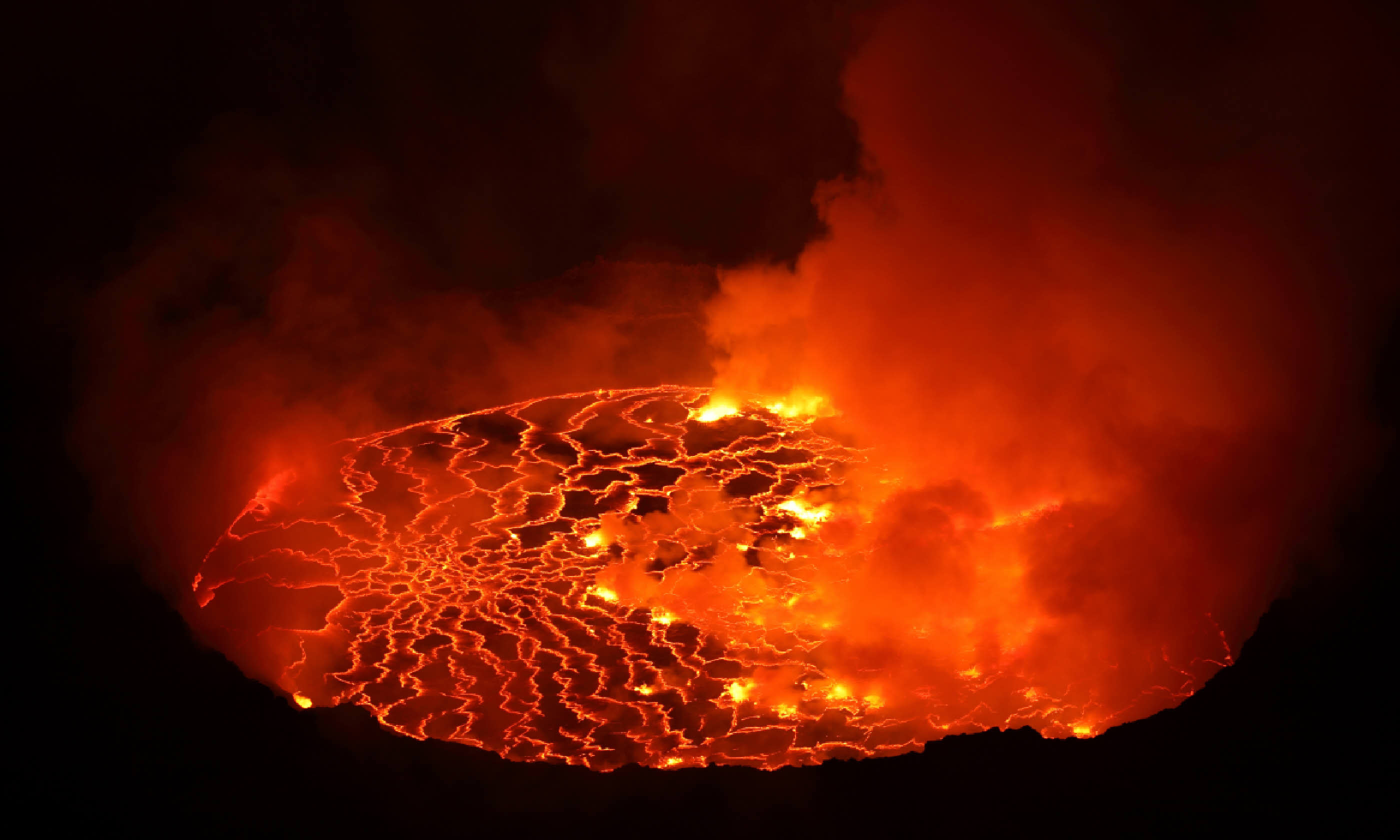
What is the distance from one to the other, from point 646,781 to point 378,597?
114 inches

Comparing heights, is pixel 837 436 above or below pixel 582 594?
above

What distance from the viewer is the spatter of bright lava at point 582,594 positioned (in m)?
4.71

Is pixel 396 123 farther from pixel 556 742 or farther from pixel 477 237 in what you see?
pixel 556 742

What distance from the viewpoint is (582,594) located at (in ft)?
18.6

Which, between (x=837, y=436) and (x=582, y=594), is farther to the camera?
(x=837, y=436)

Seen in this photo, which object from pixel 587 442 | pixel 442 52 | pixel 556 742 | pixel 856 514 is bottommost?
pixel 556 742

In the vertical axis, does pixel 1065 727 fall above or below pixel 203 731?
above

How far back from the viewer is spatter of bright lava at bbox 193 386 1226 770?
4711 mm

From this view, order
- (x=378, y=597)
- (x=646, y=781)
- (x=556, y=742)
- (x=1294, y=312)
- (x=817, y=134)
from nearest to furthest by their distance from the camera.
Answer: (x=646, y=781)
(x=556, y=742)
(x=378, y=597)
(x=1294, y=312)
(x=817, y=134)

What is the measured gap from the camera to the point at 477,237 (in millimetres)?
8430

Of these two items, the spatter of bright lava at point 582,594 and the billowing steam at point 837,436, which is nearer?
the spatter of bright lava at point 582,594

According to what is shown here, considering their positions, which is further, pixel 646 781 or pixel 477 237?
pixel 477 237

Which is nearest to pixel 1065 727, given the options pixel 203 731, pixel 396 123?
pixel 203 731

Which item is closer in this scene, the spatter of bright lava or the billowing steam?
the spatter of bright lava
